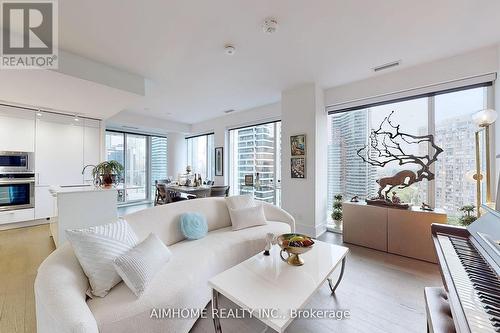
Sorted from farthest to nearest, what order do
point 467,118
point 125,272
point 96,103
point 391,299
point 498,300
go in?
point 96,103
point 467,118
point 391,299
point 125,272
point 498,300

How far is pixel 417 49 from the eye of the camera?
257 centimetres

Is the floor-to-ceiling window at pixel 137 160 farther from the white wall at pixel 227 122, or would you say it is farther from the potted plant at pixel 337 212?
the potted plant at pixel 337 212

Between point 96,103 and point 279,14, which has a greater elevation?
point 279,14

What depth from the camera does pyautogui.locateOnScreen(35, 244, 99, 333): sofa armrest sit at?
35.4 inches

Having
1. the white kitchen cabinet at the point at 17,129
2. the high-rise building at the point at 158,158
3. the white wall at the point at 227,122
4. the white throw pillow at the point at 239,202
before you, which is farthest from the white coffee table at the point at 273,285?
the high-rise building at the point at 158,158

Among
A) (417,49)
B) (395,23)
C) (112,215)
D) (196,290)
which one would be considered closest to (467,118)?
(417,49)

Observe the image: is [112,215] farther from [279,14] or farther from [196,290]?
[279,14]

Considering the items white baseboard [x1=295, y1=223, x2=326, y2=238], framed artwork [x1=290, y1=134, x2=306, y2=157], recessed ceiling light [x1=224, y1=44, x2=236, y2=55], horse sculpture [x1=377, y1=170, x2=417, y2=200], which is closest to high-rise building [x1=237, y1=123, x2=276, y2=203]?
framed artwork [x1=290, y1=134, x2=306, y2=157]

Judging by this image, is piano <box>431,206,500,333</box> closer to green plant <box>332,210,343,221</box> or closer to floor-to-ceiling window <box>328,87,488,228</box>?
floor-to-ceiling window <box>328,87,488,228</box>

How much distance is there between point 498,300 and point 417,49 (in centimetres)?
291

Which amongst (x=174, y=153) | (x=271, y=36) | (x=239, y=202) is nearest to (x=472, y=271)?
(x=239, y=202)

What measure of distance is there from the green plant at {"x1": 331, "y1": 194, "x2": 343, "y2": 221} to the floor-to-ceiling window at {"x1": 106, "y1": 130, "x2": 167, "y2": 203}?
6148 mm

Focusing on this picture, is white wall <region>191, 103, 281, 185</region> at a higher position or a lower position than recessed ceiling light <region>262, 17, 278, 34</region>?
lower

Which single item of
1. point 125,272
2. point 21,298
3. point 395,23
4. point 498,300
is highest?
point 395,23
